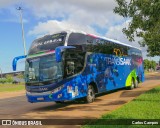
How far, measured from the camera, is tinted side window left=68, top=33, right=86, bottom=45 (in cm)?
1683

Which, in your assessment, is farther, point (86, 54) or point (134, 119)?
point (86, 54)

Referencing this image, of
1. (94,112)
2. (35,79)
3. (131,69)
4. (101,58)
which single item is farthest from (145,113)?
(131,69)

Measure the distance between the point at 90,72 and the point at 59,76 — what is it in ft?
9.62

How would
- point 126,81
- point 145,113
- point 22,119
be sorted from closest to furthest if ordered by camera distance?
point 145,113, point 22,119, point 126,81

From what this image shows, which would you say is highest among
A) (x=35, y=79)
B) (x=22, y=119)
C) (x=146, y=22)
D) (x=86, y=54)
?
(x=146, y=22)

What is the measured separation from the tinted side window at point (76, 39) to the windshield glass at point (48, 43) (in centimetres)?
36

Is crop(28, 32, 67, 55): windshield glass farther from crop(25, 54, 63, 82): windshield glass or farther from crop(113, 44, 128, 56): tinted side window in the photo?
crop(113, 44, 128, 56): tinted side window

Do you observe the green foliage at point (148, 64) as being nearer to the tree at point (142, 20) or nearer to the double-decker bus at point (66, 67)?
the double-decker bus at point (66, 67)

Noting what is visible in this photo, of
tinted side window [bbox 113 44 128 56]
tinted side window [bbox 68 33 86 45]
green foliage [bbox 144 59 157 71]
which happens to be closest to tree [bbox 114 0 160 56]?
tinted side window [bbox 68 33 86 45]

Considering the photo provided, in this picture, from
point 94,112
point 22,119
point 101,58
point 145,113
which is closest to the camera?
point 145,113

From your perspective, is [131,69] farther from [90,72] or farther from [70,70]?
[70,70]

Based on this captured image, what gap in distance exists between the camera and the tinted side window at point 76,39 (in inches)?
663

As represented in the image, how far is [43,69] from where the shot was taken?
52.7ft

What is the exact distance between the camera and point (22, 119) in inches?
520
